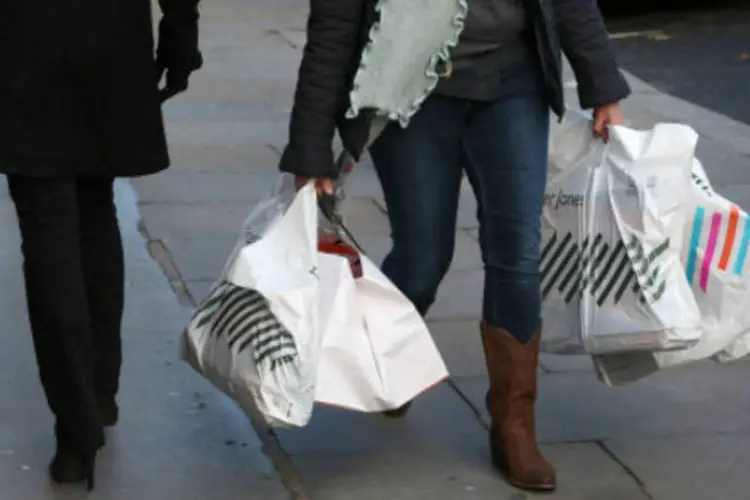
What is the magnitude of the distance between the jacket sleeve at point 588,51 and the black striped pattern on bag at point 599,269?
1.22 feet

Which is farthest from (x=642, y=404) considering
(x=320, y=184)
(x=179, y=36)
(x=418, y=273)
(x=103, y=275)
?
(x=179, y=36)

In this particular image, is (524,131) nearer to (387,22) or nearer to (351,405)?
(387,22)

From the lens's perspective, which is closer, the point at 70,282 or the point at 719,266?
the point at 70,282

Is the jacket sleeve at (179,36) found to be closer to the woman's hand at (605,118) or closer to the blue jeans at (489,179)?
the blue jeans at (489,179)

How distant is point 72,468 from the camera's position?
385 cm

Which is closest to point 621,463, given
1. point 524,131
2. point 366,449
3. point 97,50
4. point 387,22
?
point 366,449

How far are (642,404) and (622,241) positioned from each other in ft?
2.97

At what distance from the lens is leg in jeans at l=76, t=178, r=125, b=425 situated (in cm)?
383

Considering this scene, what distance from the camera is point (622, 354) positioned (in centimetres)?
394

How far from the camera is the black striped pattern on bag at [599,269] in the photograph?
12.4 ft

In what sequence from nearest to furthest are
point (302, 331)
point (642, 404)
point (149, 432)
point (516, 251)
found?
point (302, 331) < point (516, 251) < point (149, 432) < point (642, 404)

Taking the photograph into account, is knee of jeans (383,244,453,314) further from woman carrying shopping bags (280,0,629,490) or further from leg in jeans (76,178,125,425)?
leg in jeans (76,178,125,425)

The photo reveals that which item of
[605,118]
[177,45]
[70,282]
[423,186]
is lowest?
[70,282]

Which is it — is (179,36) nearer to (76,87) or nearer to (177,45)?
(177,45)
